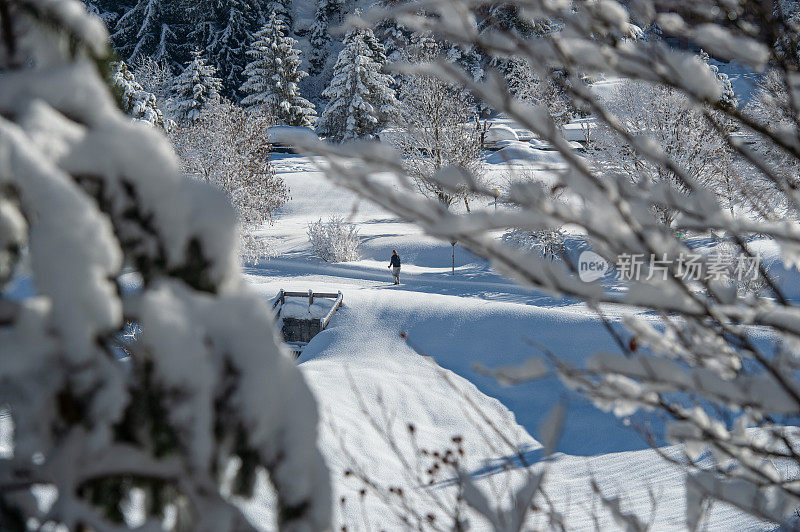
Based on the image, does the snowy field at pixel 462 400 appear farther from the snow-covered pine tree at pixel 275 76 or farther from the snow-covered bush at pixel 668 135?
the snow-covered pine tree at pixel 275 76

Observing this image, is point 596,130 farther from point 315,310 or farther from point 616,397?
point 616,397

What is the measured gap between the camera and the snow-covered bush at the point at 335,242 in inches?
790

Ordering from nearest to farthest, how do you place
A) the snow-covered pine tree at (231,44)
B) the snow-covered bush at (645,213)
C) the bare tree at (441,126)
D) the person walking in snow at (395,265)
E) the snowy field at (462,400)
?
the snow-covered bush at (645,213) → the snowy field at (462,400) → the person walking in snow at (395,265) → the bare tree at (441,126) → the snow-covered pine tree at (231,44)

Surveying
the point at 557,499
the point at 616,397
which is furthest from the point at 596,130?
the point at 616,397

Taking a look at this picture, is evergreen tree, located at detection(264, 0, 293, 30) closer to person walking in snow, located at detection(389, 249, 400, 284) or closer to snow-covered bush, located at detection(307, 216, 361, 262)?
snow-covered bush, located at detection(307, 216, 361, 262)

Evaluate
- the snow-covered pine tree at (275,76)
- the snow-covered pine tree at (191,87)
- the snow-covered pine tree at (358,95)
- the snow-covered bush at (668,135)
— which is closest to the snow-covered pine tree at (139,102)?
the snow-covered pine tree at (191,87)

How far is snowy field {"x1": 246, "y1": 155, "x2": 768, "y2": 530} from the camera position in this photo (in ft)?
19.1

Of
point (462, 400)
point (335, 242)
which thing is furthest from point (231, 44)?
point (462, 400)

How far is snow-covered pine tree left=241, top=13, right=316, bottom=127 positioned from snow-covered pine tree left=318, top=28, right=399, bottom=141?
258 cm

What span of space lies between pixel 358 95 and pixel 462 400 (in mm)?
24992

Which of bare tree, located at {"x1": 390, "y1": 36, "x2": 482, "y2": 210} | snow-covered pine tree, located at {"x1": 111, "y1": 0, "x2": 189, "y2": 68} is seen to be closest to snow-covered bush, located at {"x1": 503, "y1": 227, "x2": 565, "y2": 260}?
bare tree, located at {"x1": 390, "y1": 36, "x2": 482, "y2": 210}

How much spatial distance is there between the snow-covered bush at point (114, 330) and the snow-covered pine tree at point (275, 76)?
3364 cm

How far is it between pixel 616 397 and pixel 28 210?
53.9 inches

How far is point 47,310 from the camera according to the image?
0.94 metres
